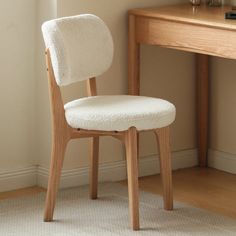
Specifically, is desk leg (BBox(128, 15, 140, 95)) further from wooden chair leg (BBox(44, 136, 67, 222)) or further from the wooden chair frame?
wooden chair leg (BBox(44, 136, 67, 222))

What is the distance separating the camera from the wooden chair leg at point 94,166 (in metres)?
3.57

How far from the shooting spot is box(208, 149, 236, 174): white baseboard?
4062 millimetres

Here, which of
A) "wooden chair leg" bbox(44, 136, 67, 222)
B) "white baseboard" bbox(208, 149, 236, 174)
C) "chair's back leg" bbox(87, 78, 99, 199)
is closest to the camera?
"wooden chair leg" bbox(44, 136, 67, 222)

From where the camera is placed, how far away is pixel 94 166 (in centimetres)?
360

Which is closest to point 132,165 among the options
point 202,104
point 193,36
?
point 193,36

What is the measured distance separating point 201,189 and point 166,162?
461 mm

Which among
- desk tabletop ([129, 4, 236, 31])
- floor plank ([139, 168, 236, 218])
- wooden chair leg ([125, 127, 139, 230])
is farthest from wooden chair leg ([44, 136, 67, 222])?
desk tabletop ([129, 4, 236, 31])

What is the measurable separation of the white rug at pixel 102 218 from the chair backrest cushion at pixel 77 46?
22.1 inches

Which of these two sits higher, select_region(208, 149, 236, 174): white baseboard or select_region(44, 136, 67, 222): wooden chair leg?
select_region(44, 136, 67, 222): wooden chair leg

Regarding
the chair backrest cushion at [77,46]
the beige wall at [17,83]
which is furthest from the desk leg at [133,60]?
the beige wall at [17,83]

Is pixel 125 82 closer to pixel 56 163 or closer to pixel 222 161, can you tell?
pixel 222 161

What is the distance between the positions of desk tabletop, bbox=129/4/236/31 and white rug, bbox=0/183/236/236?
2.58ft

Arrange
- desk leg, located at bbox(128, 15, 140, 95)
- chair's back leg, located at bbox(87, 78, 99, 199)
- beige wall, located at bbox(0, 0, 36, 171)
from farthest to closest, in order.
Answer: desk leg, located at bbox(128, 15, 140, 95) → beige wall, located at bbox(0, 0, 36, 171) → chair's back leg, located at bbox(87, 78, 99, 199)

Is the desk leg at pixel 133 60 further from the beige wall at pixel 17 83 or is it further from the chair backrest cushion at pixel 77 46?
the beige wall at pixel 17 83
